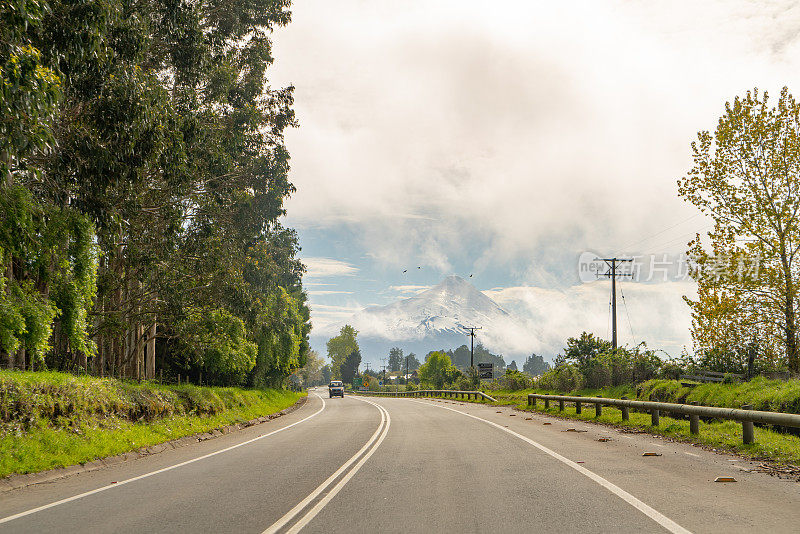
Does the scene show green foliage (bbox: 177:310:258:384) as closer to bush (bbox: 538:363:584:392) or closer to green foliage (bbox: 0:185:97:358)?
green foliage (bbox: 0:185:97:358)

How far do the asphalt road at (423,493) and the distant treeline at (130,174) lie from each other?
200 inches

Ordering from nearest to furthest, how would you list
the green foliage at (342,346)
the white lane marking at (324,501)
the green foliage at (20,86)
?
the white lane marking at (324,501) → the green foliage at (20,86) → the green foliage at (342,346)

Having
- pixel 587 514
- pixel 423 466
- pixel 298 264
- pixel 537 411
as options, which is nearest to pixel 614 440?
pixel 423 466

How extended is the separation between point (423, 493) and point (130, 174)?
10.0 m

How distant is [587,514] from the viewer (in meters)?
6.00

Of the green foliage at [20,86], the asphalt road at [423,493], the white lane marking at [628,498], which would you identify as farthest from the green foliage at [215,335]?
the white lane marking at [628,498]

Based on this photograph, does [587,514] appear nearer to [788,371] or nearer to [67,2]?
[67,2]

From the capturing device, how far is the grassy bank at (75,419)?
10.1 meters

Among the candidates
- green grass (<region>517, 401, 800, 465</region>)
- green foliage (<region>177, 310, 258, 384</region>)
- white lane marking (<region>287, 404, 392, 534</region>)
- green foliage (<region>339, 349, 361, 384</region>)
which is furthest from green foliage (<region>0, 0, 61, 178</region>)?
green foliage (<region>339, 349, 361, 384</region>)

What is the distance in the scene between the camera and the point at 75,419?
1220 centimetres

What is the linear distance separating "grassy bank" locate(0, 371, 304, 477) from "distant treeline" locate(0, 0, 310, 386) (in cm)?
92

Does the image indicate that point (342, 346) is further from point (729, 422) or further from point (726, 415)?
point (726, 415)

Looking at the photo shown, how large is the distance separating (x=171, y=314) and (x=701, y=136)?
75.3 ft

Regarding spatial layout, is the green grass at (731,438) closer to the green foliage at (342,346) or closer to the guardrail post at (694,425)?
the guardrail post at (694,425)
